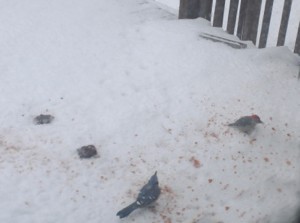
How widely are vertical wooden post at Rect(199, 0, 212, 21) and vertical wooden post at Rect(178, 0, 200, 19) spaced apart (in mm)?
59

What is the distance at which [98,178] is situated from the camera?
403 cm

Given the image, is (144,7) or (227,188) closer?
(227,188)

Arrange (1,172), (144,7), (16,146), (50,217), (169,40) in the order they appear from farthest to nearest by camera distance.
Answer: (144,7) → (169,40) → (16,146) → (1,172) → (50,217)

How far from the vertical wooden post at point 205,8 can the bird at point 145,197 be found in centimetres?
429

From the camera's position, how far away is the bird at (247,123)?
4.66 m

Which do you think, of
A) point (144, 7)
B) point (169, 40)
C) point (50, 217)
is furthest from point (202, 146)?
point (144, 7)

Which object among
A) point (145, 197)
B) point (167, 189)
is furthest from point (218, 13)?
point (145, 197)

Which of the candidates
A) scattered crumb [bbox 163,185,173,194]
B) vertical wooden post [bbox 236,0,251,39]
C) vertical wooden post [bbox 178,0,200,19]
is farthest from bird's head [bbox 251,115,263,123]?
vertical wooden post [bbox 236,0,251,39]

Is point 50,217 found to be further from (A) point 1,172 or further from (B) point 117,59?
(B) point 117,59

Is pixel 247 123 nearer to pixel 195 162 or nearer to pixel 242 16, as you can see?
pixel 195 162

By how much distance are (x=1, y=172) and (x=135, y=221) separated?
55.1 inches

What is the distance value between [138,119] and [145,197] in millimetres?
1414

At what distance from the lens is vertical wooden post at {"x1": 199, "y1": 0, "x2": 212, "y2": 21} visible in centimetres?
711

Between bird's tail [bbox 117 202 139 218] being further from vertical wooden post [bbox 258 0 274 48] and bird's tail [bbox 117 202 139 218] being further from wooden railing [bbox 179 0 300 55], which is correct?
vertical wooden post [bbox 258 0 274 48]
